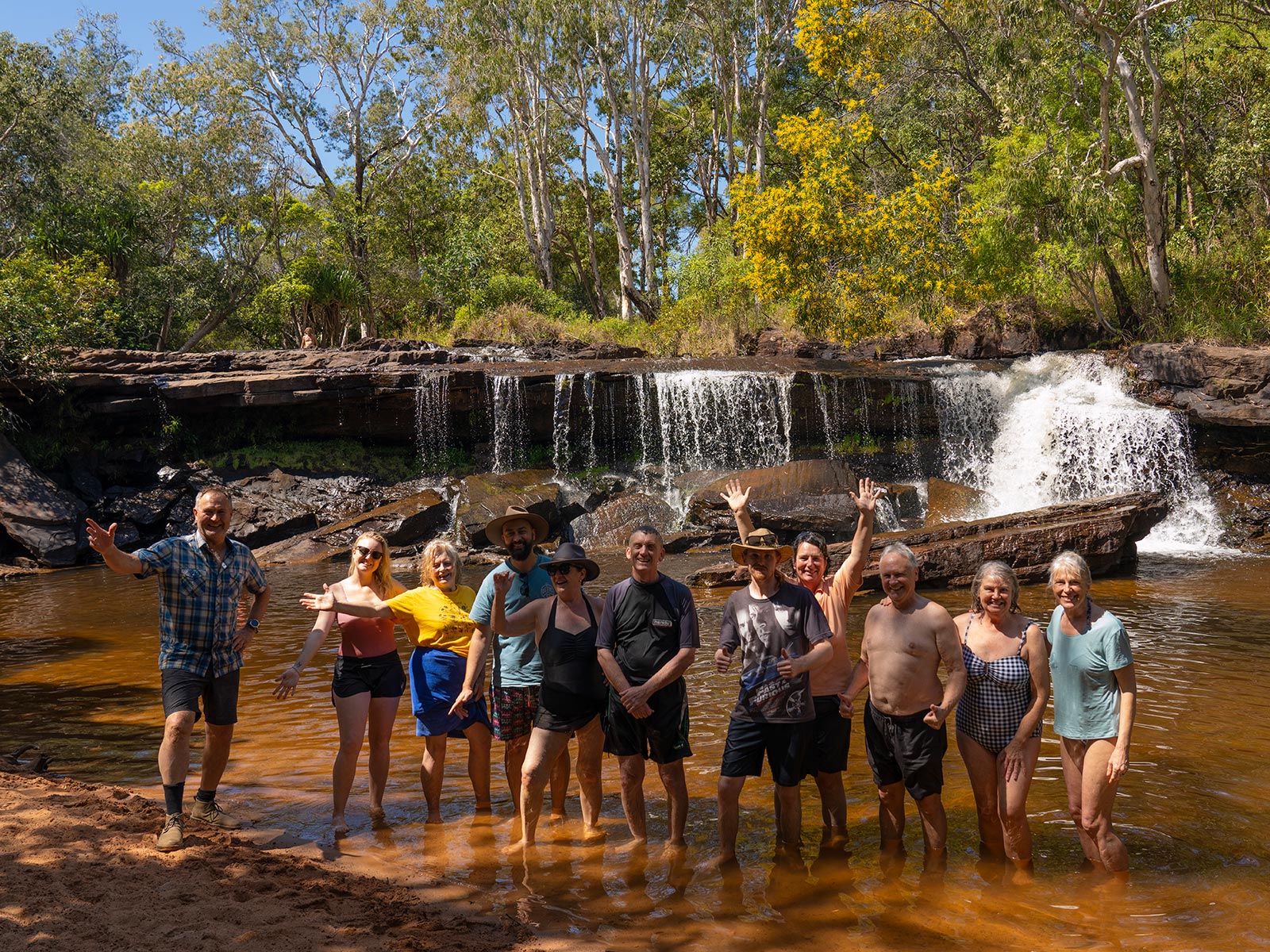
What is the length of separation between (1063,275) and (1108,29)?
22.4 feet

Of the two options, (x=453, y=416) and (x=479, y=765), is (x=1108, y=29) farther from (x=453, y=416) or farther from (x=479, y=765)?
(x=479, y=765)

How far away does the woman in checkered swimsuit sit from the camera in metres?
4.49

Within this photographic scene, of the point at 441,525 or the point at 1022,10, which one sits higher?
the point at 1022,10

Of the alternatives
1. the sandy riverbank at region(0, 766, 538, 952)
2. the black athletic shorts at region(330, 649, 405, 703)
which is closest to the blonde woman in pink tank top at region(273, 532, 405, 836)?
the black athletic shorts at region(330, 649, 405, 703)

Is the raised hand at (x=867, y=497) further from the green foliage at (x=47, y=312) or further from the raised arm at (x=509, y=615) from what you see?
the green foliage at (x=47, y=312)

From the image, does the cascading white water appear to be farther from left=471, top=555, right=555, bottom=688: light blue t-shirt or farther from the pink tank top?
the pink tank top

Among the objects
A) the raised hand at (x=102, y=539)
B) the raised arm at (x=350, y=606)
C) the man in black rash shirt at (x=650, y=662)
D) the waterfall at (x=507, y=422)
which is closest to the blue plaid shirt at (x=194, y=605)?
the raised hand at (x=102, y=539)

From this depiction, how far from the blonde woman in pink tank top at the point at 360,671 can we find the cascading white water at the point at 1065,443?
15.4m

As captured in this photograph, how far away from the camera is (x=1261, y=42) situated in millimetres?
22703

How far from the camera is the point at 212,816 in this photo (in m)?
5.37

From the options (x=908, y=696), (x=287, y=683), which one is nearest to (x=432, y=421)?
(x=287, y=683)

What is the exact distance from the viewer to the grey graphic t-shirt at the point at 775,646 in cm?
469

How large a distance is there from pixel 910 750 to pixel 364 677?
2.87m

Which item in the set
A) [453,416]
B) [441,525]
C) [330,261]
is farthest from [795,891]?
[330,261]
